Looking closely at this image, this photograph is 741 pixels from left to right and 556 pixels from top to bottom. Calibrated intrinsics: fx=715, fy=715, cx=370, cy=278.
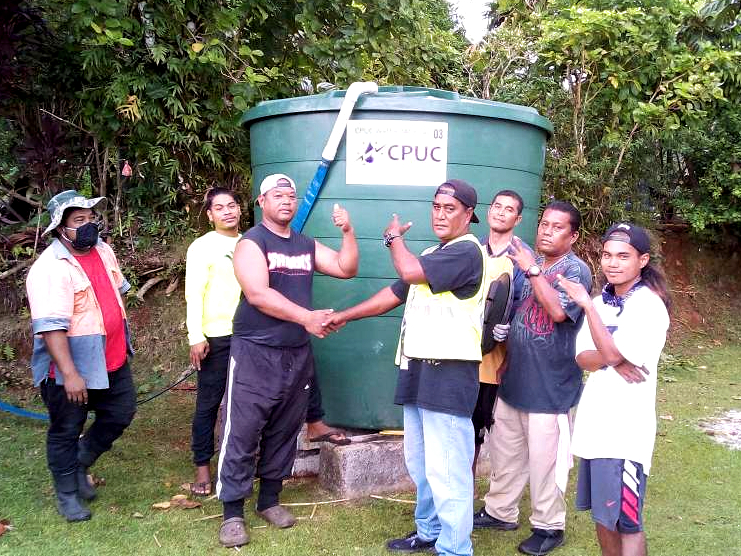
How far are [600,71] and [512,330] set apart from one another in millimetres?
4913

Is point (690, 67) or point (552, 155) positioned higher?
point (690, 67)

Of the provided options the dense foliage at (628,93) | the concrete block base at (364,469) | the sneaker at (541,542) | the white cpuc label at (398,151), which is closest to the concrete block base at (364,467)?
the concrete block base at (364,469)

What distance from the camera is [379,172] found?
141 inches

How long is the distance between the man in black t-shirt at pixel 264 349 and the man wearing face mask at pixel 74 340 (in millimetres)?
689

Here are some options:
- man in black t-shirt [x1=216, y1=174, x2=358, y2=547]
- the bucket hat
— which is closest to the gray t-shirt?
man in black t-shirt [x1=216, y1=174, x2=358, y2=547]

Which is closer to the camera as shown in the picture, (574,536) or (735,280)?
(574,536)

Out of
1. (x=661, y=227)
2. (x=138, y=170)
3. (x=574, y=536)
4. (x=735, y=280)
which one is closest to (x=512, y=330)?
(x=574, y=536)

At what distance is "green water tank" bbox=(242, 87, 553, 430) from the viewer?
3.57m

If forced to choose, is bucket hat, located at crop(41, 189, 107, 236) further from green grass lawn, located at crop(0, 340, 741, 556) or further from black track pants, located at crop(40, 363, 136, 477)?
green grass lawn, located at crop(0, 340, 741, 556)

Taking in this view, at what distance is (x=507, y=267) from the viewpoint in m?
3.24

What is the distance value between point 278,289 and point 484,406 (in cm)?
110

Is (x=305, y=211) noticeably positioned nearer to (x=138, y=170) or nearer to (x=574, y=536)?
(x=574, y=536)

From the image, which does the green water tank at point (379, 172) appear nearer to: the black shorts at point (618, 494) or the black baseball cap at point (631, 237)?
the black baseball cap at point (631, 237)

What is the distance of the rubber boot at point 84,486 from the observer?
11.7 feet
